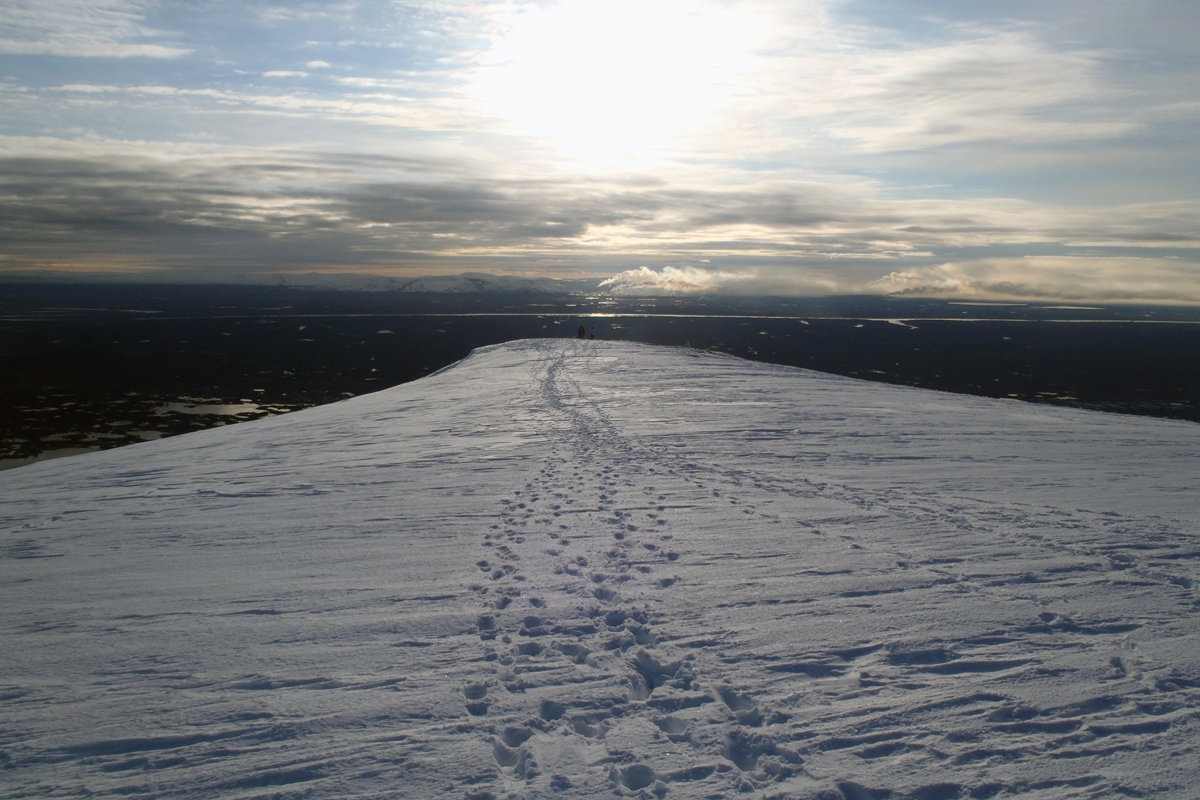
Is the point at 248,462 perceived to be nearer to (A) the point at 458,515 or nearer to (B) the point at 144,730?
(A) the point at 458,515

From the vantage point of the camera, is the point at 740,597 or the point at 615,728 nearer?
the point at 615,728

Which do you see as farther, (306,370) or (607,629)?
(306,370)

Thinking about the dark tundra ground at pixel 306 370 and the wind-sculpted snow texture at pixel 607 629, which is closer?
the wind-sculpted snow texture at pixel 607 629

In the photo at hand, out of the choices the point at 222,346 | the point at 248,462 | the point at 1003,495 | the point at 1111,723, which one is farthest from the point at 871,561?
the point at 222,346

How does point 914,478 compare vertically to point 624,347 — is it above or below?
below

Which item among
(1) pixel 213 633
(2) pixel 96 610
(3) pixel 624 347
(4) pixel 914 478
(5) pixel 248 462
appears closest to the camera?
(1) pixel 213 633

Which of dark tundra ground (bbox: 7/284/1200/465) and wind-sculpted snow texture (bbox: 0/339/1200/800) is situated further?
dark tundra ground (bbox: 7/284/1200/465)

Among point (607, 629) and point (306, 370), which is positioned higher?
point (306, 370)

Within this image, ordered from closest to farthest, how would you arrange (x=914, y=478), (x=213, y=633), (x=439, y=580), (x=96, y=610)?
(x=213, y=633) → (x=96, y=610) → (x=439, y=580) → (x=914, y=478)
